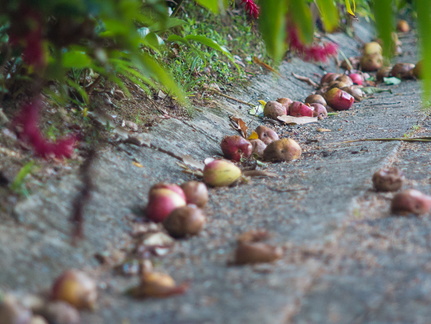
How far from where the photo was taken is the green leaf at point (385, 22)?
42.6 inches

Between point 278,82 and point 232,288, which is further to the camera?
point 278,82

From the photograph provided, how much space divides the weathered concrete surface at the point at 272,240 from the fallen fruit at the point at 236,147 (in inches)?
6.4

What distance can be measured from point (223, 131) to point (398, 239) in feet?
4.81

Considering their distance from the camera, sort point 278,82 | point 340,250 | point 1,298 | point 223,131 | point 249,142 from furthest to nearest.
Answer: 1. point 278,82
2. point 223,131
3. point 249,142
4. point 340,250
5. point 1,298

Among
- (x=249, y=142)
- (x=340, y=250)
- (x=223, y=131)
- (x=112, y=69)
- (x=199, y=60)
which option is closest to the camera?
(x=340, y=250)

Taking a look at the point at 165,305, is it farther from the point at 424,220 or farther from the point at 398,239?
the point at 424,220

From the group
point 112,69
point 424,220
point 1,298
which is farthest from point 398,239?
point 112,69

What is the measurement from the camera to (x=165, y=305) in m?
1.13

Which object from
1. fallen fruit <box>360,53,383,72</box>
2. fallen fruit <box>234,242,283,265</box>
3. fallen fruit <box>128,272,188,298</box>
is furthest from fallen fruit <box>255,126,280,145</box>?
fallen fruit <box>360,53,383,72</box>

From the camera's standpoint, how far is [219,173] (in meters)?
1.98

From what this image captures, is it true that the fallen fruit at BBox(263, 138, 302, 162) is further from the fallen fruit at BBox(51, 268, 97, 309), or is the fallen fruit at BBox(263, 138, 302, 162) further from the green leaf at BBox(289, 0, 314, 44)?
the fallen fruit at BBox(51, 268, 97, 309)

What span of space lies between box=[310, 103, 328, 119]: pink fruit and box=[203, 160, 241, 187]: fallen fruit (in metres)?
1.49

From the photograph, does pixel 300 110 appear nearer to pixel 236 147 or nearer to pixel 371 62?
pixel 236 147

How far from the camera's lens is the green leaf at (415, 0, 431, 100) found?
1055mm
